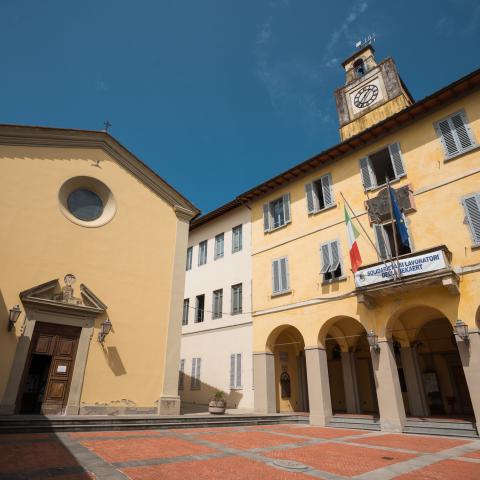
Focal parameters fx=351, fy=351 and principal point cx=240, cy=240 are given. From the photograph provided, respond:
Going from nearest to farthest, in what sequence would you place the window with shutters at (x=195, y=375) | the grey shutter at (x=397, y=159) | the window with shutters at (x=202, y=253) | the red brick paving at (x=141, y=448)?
the red brick paving at (x=141, y=448) < the grey shutter at (x=397, y=159) < the window with shutters at (x=195, y=375) < the window with shutters at (x=202, y=253)

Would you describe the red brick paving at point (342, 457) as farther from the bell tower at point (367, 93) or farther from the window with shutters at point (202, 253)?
the bell tower at point (367, 93)

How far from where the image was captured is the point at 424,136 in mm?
14125

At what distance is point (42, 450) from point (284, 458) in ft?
15.7

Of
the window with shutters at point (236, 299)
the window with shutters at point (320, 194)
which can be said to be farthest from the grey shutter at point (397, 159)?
the window with shutters at point (236, 299)

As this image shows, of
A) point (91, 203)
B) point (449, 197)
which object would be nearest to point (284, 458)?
point (449, 197)

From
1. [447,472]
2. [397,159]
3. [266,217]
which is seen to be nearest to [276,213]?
[266,217]

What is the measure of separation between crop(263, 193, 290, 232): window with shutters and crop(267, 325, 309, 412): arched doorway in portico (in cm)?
534

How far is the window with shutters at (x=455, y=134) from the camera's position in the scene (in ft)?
41.9

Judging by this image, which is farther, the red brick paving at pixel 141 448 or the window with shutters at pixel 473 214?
the window with shutters at pixel 473 214

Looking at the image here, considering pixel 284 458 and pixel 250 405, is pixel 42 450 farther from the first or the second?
pixel 250 405

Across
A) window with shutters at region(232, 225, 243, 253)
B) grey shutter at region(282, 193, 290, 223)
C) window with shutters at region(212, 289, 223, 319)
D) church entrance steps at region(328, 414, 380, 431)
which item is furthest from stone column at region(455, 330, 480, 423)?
window with shutters at region(212, 289, 223, 319)

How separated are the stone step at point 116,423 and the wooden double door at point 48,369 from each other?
152cm

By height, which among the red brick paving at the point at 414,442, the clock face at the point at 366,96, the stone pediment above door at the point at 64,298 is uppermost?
the clock face at the point at 366,96

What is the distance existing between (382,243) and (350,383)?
6.74m
